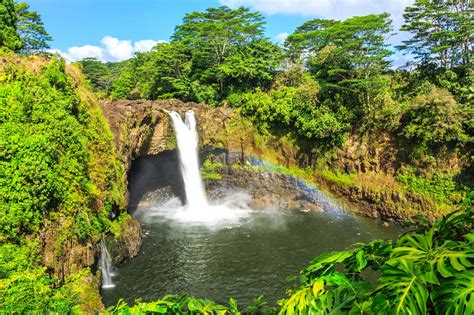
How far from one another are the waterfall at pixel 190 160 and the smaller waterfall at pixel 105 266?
1020 cm

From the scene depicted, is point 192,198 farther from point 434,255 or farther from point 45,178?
point 434,255

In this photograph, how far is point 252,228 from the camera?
62.1 feet

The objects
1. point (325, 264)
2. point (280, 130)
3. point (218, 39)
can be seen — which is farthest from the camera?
point (218, 39)

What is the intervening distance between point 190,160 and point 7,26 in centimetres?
1307

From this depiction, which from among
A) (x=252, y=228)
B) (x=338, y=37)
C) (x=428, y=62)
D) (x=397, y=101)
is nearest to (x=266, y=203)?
(x=252, y=228)

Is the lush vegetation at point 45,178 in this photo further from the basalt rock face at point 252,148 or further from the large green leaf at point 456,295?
the large green leaf at point 456,295

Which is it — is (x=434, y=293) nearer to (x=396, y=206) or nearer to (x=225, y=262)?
(x=225, y=262)

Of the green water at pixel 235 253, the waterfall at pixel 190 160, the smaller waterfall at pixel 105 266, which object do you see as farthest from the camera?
the waterfall at pixel 190 160

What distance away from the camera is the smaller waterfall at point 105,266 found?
12.7m

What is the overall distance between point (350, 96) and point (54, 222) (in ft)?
65.4

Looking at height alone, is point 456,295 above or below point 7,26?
below

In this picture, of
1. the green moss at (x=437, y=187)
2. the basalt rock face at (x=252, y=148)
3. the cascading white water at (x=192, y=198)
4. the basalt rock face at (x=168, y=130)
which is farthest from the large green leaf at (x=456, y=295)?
the green moss at (x=437, y=187)

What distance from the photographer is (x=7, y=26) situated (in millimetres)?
15797

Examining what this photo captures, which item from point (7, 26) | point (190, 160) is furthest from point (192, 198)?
point (7, 26)
